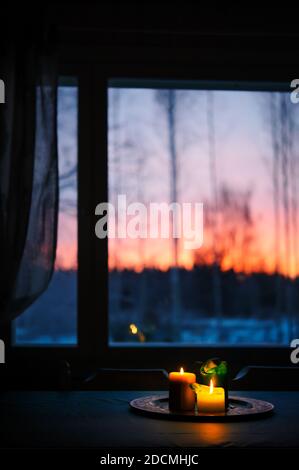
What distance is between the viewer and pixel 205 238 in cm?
340

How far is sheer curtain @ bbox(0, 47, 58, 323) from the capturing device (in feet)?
9.97

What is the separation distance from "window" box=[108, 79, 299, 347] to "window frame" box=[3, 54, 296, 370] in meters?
0.07

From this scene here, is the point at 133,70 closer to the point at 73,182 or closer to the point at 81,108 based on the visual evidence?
the point at 81,108

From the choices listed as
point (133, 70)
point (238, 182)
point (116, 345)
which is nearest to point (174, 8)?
point (133, 70)

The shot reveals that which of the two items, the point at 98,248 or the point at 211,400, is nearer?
the point at 211,400

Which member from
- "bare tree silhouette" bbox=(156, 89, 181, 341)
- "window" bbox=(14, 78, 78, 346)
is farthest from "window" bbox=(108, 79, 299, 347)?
"window" bbox=(14, 78, 78, 346)

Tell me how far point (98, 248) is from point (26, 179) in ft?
1.77

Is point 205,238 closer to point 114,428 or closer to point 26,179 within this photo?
point 26,179

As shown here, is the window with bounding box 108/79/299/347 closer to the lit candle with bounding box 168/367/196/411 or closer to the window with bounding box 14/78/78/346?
the window with bounding box 14/78/78/346

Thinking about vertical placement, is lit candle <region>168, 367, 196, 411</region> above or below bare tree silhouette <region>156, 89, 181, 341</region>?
below

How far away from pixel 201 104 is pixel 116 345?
1397 millimetres

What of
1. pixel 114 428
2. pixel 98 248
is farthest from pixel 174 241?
pixel 114 428
